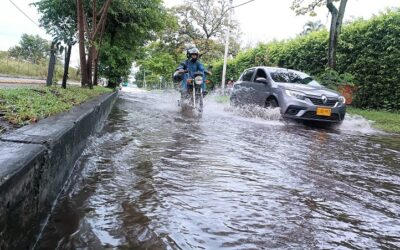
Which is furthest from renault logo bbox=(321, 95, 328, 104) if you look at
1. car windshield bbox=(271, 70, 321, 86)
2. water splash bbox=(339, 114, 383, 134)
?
car windshield bbox=(271, 70, 321, 86)

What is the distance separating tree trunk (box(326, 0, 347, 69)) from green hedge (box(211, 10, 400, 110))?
2.34 feet

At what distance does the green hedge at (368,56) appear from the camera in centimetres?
1238

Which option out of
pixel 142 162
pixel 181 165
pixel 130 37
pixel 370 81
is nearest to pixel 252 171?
pixel 181 165

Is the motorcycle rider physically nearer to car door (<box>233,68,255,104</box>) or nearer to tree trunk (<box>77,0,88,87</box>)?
car door (<box>233,68,255,104</box>)

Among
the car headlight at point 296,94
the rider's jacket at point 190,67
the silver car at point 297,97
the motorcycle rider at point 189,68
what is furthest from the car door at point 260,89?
the rider's jacket at point 190,67

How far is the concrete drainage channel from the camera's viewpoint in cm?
156

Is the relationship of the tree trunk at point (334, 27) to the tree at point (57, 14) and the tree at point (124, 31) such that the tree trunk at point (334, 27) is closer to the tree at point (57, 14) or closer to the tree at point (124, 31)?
the tree at point (124, 31)

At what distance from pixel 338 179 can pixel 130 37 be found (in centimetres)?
2095

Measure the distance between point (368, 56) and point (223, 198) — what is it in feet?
40.1

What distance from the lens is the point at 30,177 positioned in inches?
73.2

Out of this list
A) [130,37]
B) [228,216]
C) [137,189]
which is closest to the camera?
[228,216]

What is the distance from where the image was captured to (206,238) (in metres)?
2.15

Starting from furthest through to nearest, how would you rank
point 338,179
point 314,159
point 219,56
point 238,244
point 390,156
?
point 219,56, point 390,156, point 314,159, point 338,179, point 238,244

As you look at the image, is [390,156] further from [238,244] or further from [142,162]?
[238,244]
